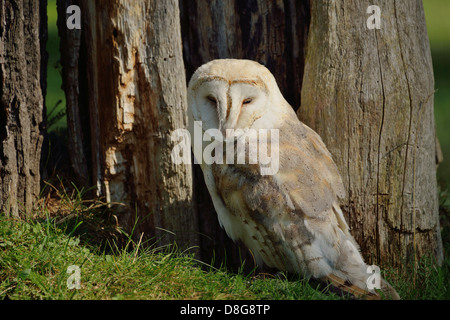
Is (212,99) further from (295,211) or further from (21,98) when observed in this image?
(21,98)

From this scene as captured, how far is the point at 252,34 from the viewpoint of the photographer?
3854 mm

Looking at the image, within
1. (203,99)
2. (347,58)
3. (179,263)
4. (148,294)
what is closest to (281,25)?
(347,58)

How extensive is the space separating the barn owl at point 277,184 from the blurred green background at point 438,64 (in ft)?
10.8

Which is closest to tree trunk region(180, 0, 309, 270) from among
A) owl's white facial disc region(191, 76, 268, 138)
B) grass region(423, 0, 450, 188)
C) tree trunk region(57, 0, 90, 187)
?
owl's white facial disc region(191, 76, 268, 138)

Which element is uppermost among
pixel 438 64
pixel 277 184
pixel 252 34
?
pixel 438 64

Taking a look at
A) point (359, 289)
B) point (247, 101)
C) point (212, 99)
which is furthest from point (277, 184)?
point (359, 289)

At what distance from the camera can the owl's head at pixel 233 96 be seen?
10.3 feet

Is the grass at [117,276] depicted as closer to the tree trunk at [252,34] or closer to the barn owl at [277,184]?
the barn owl at [277,184]

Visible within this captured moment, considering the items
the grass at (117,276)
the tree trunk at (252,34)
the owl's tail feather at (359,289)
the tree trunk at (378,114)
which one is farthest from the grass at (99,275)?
the tree trunk at (378,114)

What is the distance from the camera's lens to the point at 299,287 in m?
3.19

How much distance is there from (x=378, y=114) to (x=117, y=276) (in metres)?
1.94

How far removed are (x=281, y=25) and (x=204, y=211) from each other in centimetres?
148
